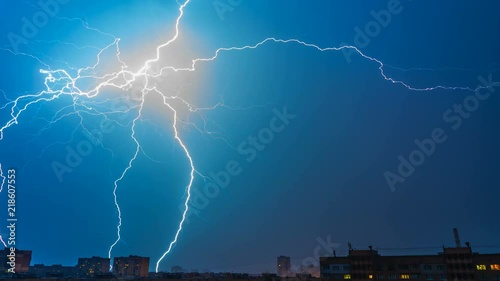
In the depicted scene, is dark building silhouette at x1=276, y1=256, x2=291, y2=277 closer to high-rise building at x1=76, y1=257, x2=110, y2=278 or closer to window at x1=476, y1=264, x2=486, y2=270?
high-rise building at x1=76, y1=257, x2=110, y2=278

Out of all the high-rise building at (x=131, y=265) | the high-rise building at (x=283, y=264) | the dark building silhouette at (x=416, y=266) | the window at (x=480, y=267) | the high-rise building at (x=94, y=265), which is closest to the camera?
the window at (x=480, y=267)

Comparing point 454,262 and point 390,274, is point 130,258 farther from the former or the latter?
point 454,262

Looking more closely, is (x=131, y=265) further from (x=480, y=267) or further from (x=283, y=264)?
(x=480, y=267)

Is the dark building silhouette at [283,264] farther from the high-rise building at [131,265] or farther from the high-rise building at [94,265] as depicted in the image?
the high-rise building at [94,265]

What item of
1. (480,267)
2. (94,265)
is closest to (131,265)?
(94,265)

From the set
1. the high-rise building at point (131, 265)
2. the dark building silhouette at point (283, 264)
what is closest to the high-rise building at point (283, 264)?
the dark building silhouette at point (283, 264)

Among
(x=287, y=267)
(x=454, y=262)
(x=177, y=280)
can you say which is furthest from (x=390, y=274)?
(x=287, y=267)
